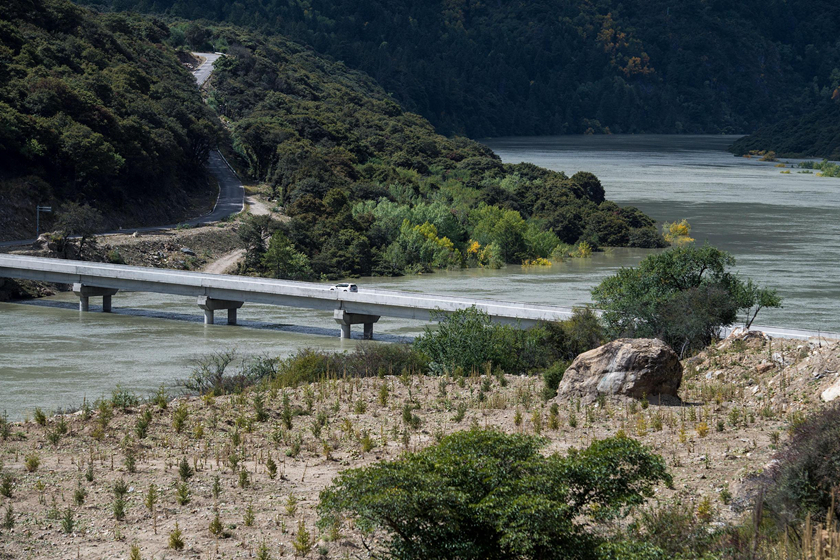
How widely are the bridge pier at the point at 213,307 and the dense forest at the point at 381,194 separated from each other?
40.9 feet

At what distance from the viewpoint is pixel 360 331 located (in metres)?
42.2

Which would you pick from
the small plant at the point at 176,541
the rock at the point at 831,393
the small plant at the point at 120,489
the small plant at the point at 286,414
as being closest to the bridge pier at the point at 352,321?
the small plant at the point at 286,414

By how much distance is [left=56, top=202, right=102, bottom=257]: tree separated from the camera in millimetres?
54281

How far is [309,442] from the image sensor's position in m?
17.4

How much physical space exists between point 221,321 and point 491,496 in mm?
35129

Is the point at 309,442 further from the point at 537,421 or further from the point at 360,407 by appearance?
the point at 537,421

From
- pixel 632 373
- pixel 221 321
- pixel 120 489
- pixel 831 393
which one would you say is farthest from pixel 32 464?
pixel 221 321

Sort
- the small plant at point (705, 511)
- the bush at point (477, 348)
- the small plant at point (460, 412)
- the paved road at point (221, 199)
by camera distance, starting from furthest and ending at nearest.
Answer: the paved road at point (221, 199) < the bush at point (477, 348) < the small plant at point (460, 412) < the small plant at point (705, 511)

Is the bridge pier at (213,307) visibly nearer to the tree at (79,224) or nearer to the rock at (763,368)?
the tree at (79,224)

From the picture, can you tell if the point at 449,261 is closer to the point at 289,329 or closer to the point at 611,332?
the point at 289,329

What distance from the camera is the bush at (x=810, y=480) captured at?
37.9 ft

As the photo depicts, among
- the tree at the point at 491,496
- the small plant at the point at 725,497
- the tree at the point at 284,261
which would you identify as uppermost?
the tree at the point at 491,496

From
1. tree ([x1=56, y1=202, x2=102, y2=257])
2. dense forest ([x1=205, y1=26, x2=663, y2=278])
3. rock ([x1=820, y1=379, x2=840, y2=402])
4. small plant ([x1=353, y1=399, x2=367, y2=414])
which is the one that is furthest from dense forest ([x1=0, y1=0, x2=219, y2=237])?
rock ([x1=820, y1=379, x2=840, y2=402])

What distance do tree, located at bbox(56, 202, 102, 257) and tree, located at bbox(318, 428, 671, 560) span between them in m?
46.7
